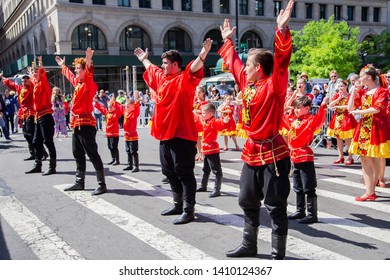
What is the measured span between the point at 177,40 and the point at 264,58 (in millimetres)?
40778

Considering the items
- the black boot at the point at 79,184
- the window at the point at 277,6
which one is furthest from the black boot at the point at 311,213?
the window at the point at 277,6

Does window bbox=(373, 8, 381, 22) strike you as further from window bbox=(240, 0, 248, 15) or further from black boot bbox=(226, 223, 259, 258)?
black boot bbox=(226, 223, 259, 258)

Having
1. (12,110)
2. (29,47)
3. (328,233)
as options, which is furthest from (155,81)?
(29,47)

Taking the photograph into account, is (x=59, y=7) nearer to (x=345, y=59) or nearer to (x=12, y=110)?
(x=12, y=110)

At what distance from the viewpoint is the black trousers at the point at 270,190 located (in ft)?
12.5

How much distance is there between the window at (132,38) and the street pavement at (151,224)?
113 feet

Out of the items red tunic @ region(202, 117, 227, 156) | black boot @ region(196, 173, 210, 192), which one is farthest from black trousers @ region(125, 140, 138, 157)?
red tunic @ region(202, 117, 227, 156)

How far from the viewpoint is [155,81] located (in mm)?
5426

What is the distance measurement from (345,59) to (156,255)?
108 feet

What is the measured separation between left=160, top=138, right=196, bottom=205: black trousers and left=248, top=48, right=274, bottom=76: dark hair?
178 cm

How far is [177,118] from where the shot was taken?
5.18 meters

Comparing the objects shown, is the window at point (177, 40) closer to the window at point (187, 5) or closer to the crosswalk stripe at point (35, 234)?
the window at point (187, 5)

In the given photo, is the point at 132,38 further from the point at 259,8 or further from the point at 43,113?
the point at 43,113

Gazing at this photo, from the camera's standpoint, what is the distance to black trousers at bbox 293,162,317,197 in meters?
5.33
